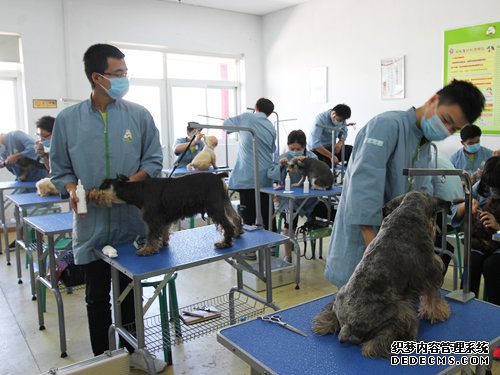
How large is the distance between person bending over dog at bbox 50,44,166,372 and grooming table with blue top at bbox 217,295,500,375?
3.55ft

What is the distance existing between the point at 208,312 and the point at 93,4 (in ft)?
17.8

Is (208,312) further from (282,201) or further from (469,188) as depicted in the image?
(469,188)

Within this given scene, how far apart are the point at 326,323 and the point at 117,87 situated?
4.82 ft

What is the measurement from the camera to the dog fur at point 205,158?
5922mm

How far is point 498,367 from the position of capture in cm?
258

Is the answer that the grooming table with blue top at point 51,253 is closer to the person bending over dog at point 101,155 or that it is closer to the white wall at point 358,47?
the person bending over dog at point 101,155

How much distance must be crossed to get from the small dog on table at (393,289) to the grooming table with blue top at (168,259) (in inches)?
32.3

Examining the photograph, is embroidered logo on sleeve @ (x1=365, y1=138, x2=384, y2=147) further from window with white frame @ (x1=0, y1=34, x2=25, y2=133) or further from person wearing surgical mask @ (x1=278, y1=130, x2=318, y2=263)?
window with white frame @ (x1=0, y1=34, x2=25, y2=133)

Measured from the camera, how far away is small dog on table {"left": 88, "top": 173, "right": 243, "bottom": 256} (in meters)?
2.14

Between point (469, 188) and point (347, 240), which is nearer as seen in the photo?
point (469, 188)

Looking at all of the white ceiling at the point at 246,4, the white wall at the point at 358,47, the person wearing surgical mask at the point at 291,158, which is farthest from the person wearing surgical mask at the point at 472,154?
the white ceiling at the point at 246,4

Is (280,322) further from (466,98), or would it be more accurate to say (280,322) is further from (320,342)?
(466,98)

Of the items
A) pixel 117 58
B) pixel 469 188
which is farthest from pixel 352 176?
pixel 117 58

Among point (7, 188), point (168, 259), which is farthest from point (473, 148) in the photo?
point (7, 188)
